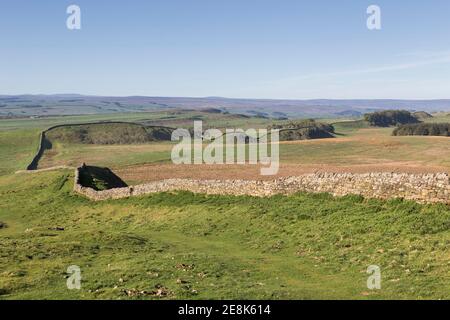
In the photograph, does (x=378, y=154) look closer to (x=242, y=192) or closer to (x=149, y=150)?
(x=149, y=150)

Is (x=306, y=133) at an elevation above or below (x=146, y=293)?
above

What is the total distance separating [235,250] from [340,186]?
710cm

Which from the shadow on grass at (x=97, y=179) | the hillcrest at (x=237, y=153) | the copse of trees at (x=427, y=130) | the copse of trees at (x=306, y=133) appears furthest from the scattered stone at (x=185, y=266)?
the copse of trees at (x=427, y=130)

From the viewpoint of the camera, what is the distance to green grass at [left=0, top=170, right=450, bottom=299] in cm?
1388

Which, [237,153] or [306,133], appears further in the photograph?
[306,133]

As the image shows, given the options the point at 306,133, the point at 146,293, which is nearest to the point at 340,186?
the point at 146,293

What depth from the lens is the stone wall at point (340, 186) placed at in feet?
65.3

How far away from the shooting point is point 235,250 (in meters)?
20.9

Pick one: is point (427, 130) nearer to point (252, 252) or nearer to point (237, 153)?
point (237, 153)

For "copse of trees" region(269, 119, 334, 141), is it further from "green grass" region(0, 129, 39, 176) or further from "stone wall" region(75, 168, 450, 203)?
"stone wall" region(75, 168, 450, 203)

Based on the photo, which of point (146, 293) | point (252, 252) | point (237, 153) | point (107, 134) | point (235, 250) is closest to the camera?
point (146, 293)

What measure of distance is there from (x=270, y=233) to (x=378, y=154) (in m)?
70.3

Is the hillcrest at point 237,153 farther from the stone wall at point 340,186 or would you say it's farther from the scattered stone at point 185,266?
the scattered stone at point 185,266
